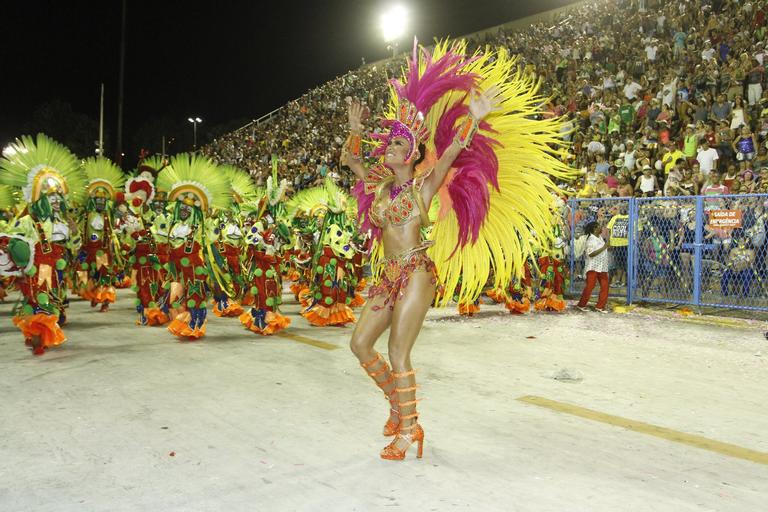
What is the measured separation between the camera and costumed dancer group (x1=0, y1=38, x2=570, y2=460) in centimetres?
395

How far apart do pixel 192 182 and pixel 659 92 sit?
1033 cm

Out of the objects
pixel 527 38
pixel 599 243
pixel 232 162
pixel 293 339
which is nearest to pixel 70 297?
pixel 293 339

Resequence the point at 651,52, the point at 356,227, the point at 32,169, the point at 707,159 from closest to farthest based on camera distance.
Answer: the point at 32,169, the point at 356,227, the point at 707,159, the point at 651,52

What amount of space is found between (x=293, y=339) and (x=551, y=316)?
152 inches

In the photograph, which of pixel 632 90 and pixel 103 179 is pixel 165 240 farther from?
pixel 632 90

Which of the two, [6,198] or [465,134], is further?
[6,198]

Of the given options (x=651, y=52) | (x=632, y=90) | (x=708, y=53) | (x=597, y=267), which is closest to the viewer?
(x=597, y=267)

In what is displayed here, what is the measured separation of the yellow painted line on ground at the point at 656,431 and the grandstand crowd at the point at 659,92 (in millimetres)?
4256

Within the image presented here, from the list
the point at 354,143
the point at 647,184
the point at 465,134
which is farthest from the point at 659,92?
the point at 465,134

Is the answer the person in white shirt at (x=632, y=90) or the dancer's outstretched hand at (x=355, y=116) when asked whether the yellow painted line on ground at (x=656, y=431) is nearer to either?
the dancer's outstretched hand at (x=355, y=116)

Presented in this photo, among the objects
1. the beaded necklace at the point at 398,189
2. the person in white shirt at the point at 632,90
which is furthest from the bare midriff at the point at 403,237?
the person in white shirt at the point at 632,90

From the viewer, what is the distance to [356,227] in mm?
8445

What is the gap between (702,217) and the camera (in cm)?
963

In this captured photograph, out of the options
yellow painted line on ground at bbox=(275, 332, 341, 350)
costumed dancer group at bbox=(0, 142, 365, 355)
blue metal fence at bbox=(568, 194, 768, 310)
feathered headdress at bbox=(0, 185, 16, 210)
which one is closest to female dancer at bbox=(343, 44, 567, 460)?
yellow painted line on ground at bbox=(275, 332, 341, 350)
